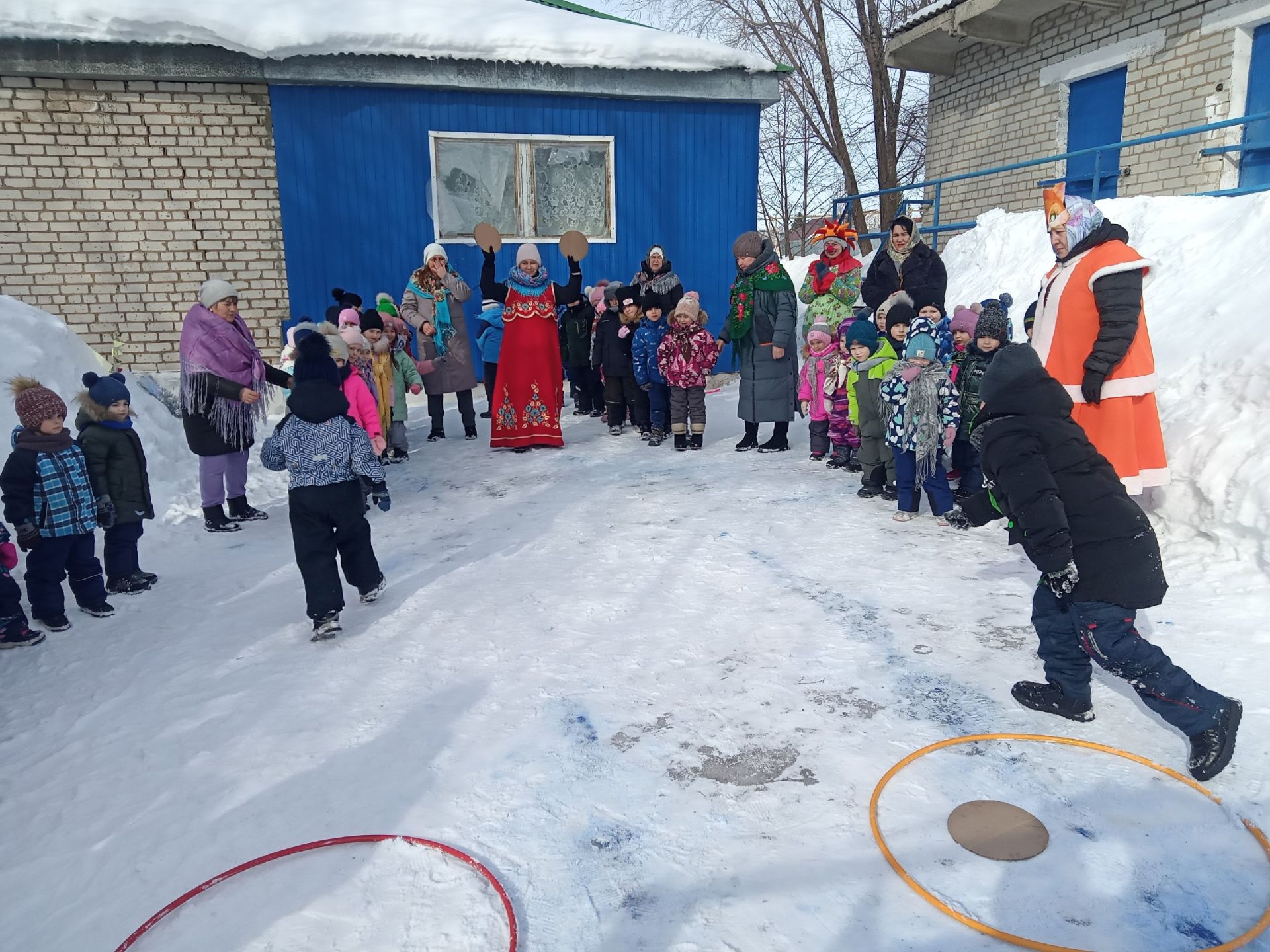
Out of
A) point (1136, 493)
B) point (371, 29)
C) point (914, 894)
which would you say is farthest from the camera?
point (371, 29)

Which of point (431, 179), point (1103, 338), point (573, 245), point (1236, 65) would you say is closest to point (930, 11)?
point (1236, 65)

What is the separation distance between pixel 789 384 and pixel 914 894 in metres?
5.34

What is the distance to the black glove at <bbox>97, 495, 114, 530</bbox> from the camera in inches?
173

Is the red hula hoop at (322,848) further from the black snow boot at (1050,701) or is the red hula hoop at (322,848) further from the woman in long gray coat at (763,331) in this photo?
the woman in long gray coat at (763,331)

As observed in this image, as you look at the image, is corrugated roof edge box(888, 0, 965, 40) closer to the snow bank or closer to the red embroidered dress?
the snow bank

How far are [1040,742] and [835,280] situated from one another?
497cm

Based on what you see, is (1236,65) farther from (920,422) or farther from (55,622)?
(55,622)

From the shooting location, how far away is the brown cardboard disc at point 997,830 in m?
2.36

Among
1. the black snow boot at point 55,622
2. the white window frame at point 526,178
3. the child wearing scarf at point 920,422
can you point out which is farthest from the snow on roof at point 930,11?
the black snow boot at point 55,622

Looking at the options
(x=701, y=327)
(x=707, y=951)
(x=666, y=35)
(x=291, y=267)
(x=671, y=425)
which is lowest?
(x=707, y=951)

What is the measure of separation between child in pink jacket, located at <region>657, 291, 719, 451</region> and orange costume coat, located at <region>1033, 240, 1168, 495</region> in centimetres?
336

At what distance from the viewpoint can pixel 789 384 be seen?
7.19 meters

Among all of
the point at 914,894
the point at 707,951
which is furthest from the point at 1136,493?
the point at 707,951

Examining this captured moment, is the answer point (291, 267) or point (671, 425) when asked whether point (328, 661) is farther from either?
point (291, 267)
